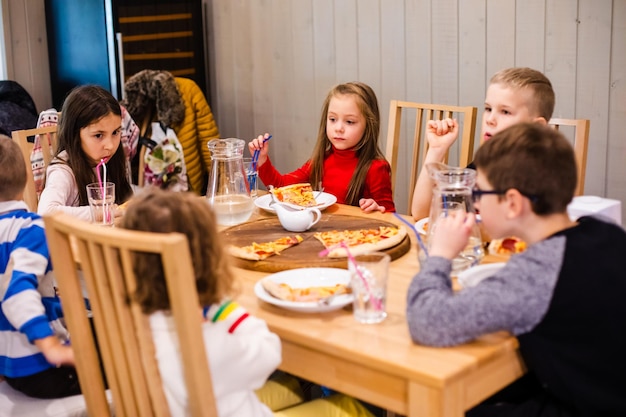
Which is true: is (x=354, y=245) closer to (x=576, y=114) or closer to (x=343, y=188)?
(x=343, y=188)

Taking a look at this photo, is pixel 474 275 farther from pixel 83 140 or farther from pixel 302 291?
pixel 83 140

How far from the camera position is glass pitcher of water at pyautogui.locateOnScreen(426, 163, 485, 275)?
1910mm

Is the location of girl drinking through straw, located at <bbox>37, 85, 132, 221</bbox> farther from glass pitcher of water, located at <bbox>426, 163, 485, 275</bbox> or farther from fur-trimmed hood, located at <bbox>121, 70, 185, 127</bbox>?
fur-trimmed hood, located at <bbox>121, 70, 185, 127</bbox>

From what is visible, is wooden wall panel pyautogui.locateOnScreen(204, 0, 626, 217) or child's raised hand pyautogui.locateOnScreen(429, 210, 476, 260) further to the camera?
wooden wall panel pyautogui.locateOnScreen(204, 0, 626, 217)

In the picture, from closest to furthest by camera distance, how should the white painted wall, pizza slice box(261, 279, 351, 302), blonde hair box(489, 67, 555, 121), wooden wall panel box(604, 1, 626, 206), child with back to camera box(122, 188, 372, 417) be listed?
child with back to camera box(122, 188, 372, 417), pizza slice box(261, 279, 351, 302), blonde hair box(489, 67, 555, 121), wooden wall panel box(604, 1, 626, 206), the white painted wall

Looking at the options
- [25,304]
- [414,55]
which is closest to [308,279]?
[25,304]

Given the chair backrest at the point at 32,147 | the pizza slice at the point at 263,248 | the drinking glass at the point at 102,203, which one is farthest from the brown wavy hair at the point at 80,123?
the pizza slice at the point at 263,248

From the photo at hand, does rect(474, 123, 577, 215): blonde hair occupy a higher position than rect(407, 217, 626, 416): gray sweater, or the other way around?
rect(474, 123, 577, 215): blonde hair

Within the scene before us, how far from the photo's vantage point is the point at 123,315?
1.47 m

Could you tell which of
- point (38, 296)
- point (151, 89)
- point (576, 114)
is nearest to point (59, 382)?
point (38, 296)

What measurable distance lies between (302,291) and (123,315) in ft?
1.51

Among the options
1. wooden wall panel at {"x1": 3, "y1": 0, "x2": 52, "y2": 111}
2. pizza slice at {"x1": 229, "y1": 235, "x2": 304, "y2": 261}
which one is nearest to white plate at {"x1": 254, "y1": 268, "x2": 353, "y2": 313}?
pizza slice at {"x1": 229, "y1": 235, "x2": 304, "y2": 261}

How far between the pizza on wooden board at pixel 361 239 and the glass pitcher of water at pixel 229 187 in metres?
0.31

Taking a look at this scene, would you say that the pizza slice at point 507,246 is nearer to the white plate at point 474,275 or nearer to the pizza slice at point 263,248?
the white plate at point 474,275
